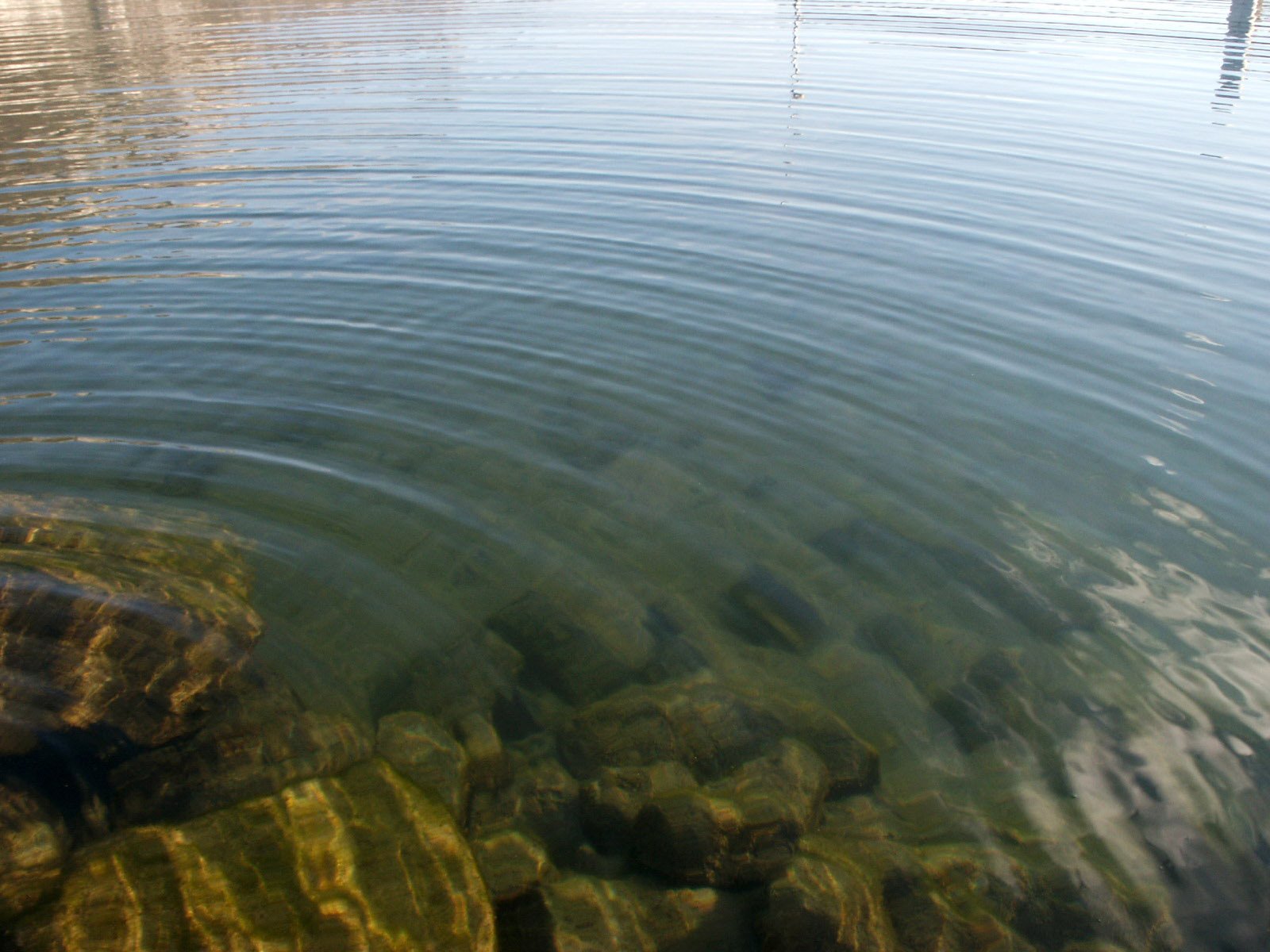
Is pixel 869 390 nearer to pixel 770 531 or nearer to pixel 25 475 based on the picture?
pixel 770 531

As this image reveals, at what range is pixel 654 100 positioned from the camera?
2527cm

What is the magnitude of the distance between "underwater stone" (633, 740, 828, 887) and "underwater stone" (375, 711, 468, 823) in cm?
117

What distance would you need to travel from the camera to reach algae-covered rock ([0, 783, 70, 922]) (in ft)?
15.4

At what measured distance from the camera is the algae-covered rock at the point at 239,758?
544 centimetres

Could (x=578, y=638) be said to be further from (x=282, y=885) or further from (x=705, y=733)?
(x=282, y=885)

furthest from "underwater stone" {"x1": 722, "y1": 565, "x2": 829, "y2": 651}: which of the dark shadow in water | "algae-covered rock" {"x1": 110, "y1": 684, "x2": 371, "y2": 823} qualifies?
the dark shadow in water

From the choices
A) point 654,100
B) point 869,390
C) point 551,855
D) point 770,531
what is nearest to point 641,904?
point 551,855

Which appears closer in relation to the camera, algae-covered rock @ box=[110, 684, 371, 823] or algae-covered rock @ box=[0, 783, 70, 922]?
algae-covered rock @ box=[0, 783, 70, 922]

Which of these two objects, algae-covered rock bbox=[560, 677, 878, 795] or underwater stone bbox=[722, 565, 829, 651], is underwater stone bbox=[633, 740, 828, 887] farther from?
underwater stone bbox=[722, 565, 829, 651]

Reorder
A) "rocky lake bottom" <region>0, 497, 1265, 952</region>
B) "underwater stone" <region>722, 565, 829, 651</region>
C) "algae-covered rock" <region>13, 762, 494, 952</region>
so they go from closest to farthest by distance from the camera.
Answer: "algae-covered rock" <region>13, 762, 494, 952</region> < "rocky lake bottom" <region>0, 497, 1265, 952</region> < "underwater stone" <region>722, 565, 829, 651</region>

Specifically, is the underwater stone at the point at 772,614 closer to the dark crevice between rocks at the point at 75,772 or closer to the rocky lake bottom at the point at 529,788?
the rocky lake bottom at the point at 529,788

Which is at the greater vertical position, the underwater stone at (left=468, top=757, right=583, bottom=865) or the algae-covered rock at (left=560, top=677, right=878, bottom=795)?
the algae-covered rock at (left=560, top=677, right=878, bottom=795)

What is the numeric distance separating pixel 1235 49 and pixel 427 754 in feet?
129

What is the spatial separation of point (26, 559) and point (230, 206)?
11.0 metres
